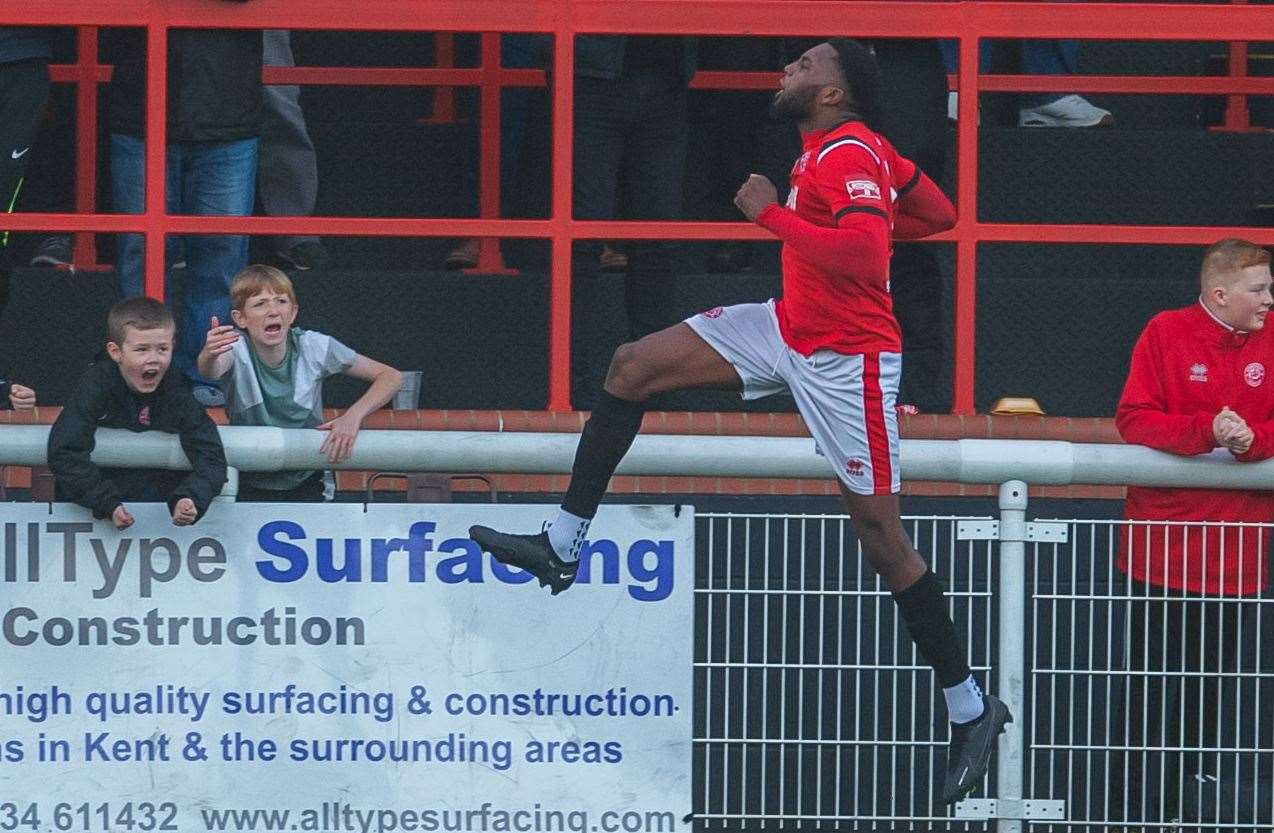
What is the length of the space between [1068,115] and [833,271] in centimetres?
406

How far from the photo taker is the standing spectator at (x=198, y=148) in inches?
250

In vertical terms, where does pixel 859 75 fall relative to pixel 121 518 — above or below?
above

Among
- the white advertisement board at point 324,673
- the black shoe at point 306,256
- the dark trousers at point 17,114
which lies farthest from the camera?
the black shoe at point 306,256

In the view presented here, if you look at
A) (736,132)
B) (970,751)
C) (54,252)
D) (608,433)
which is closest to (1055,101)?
(736,132)

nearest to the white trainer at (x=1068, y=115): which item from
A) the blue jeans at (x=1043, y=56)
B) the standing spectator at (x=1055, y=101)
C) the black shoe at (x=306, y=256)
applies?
the standing spectator at (x=1055, y=101)

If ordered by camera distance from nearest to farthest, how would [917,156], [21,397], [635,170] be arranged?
[21,397] → [917,156] → [635,170]

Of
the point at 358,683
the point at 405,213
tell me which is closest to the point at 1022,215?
the point at 405,213

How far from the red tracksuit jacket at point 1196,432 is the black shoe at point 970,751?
496mm

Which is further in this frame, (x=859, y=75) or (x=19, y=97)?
(x=19, y=97)

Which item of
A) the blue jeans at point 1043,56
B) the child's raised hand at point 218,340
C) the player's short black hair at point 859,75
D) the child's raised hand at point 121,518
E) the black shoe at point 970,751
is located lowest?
the black shoe at point 970,751

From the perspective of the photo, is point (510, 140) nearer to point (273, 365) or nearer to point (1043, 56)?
point (1043, 56)

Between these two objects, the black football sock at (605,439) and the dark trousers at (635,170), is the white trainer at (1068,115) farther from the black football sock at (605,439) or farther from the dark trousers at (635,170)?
the black football sock at (605,439)

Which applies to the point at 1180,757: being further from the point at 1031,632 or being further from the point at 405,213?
the point at 405,213

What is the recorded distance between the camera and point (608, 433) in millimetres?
4953
